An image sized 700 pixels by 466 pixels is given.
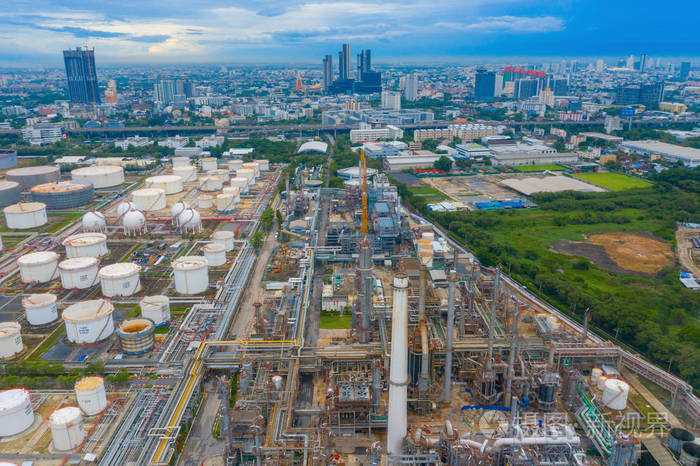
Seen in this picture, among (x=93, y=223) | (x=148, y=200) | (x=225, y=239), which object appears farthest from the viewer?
(x=148, y=200)

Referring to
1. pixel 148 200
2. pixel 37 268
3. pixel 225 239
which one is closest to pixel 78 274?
pixel 37 268

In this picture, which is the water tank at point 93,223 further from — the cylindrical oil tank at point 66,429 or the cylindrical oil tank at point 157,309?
the cylindrical oil tank at point 66,429

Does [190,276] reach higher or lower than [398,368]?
lower

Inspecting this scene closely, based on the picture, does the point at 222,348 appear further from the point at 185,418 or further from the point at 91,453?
the point at 91,453

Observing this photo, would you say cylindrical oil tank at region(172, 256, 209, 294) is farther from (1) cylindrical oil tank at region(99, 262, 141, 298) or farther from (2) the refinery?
(1) cylindrical oil tank at region(99, 262, 141, 298)

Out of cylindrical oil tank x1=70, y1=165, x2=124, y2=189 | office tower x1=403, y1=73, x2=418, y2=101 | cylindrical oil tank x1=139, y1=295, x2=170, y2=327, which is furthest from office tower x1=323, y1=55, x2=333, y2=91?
cylindrical oil tank x1=139, y1=295, x2=170, y2=327

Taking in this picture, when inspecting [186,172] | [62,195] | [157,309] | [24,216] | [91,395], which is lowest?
[91,395]

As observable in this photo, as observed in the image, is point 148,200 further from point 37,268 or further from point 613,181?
point 613,181

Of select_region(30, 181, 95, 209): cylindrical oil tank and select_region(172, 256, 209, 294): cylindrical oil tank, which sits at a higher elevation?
select_region(30, 181, 95, 209): cylindrical oil tank
